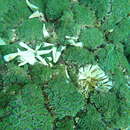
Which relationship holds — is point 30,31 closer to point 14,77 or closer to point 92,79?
point 14,77

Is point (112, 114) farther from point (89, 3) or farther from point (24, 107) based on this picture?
point (89, 3)

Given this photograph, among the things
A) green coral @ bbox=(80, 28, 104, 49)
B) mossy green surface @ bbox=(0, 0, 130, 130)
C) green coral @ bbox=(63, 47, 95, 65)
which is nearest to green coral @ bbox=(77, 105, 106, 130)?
mossy green surface @ bbox=(0, 0, 130, 130)

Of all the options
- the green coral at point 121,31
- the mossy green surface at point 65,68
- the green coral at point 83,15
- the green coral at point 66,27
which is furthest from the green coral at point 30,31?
the green coral at point 121,31

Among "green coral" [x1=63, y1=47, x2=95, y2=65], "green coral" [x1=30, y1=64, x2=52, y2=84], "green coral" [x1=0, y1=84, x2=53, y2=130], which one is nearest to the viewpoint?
"green coral" [x1=0, y1=84, x2=53, y2=130]

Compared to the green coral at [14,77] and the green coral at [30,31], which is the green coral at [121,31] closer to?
the green coral at [30,31]

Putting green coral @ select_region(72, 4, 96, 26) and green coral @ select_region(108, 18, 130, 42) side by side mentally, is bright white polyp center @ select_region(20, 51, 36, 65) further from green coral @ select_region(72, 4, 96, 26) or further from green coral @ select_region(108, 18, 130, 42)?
green coral @ select_region(108, 18, 130, 42)
